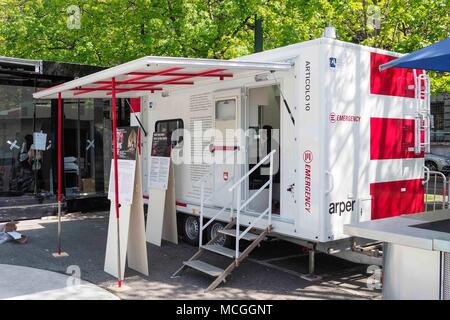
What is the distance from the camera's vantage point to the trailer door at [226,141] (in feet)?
23.0

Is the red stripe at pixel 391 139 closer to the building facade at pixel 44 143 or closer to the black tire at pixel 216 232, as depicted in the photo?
the black tire at pixel 216 232

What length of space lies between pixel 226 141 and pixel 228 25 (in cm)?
463

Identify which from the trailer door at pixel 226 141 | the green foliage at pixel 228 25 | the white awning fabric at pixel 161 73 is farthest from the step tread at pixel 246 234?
the green foliage at pixel 228 25

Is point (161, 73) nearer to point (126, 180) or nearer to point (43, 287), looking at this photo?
point (126, 180)

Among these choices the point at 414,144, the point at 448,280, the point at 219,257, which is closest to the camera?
the point at 448,280

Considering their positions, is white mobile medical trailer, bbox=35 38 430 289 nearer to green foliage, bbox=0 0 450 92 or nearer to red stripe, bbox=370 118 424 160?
red stripe, bbox=370 118 424 160

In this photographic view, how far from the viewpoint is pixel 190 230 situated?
8430mm

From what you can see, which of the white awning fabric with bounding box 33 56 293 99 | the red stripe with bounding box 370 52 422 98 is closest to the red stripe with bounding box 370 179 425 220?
the red stripe with bounding box 370 52 422 98

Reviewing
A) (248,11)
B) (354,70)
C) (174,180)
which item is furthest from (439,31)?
(174,180)

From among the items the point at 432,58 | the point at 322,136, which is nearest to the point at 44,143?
the point at 322,136

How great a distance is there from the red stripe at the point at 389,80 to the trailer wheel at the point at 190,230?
3641mm

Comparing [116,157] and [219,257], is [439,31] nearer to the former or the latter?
[219,257]

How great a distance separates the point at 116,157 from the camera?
244 inches
